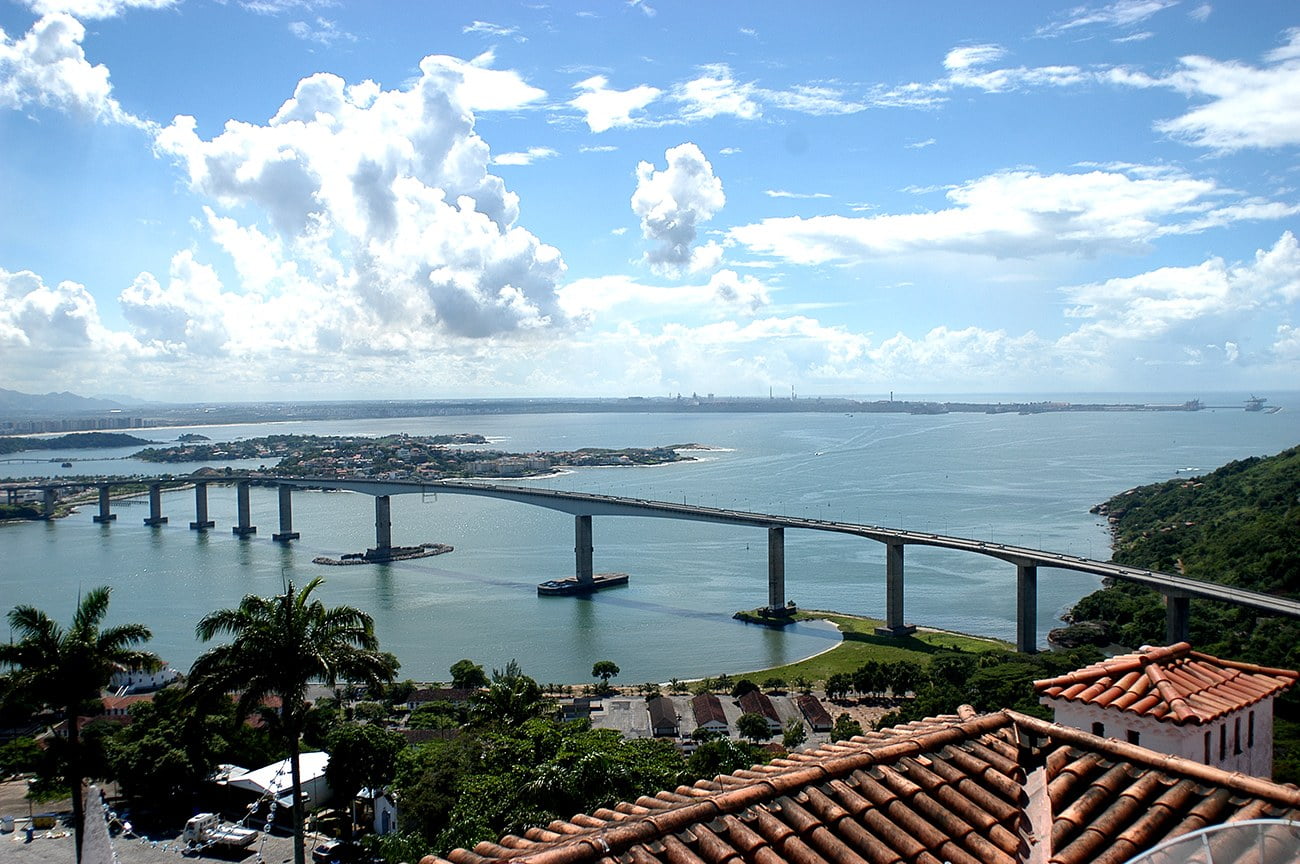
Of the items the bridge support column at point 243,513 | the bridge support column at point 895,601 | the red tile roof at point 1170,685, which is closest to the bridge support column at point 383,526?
the bridge support column at point 243,513

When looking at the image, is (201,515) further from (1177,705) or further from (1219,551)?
(1177,705)

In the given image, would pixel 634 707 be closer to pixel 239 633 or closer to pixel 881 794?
pixel 239 633

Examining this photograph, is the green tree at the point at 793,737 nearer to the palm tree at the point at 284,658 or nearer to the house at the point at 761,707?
the house at the point at 761,707

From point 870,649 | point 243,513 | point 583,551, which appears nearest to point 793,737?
point 870,649

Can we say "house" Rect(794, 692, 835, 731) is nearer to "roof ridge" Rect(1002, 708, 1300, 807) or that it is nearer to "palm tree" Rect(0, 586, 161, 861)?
"palm tree" Rect(0, 586, 161, 861)


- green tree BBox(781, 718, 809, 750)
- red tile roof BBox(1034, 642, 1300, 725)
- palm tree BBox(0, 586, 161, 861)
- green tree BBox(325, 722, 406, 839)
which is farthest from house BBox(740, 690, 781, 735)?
red tile roof BBox(1034, 642, 1300, 725)

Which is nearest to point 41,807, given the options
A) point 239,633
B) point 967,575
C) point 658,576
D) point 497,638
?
point 239,633
